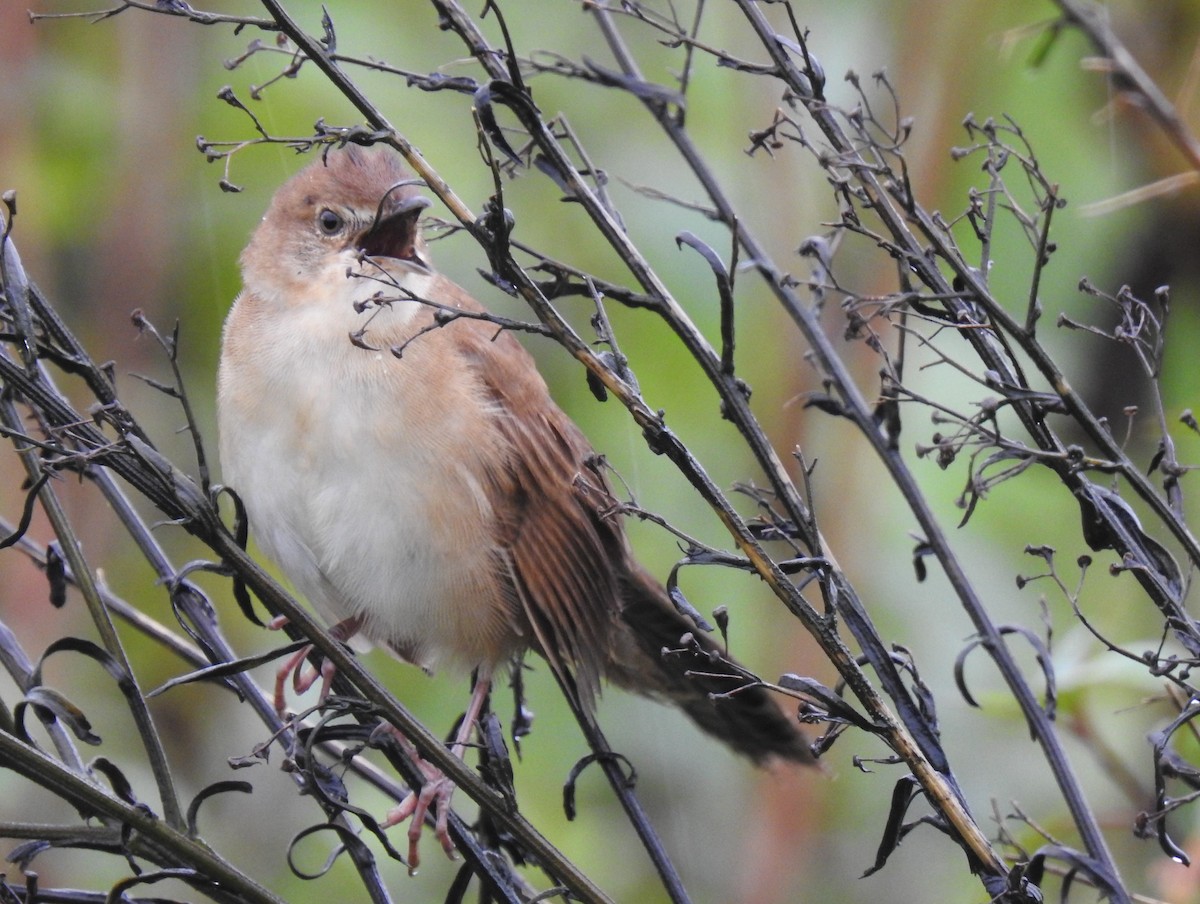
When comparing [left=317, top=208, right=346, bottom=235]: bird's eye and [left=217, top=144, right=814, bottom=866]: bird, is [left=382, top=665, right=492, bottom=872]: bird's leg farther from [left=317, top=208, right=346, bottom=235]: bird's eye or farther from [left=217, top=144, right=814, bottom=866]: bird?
[left=317, top=208, right=346, bottom=235]: bird's eye

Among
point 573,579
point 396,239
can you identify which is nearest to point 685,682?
point 573,579

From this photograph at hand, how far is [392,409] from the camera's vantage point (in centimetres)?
250

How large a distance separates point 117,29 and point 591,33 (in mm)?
1392

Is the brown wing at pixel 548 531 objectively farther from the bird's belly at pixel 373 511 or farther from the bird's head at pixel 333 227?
the bird's head at pixel 333 227

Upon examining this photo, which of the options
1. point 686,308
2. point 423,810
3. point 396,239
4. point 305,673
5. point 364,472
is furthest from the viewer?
point 686,308

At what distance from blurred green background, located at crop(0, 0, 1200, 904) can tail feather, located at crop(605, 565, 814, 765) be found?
0.61m

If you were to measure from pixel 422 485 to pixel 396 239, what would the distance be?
558mm

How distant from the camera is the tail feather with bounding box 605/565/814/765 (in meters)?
2.45

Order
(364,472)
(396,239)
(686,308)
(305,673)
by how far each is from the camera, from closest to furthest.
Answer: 1. (364,472)
2. (305,673)
3. (396,239)
4. (686,308)

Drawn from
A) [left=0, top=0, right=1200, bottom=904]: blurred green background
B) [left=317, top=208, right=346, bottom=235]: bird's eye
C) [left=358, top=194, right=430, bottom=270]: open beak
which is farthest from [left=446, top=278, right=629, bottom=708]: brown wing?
[left=0, top=0, right=1200, bottom=904]: blurred green background

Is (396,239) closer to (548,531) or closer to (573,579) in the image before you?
(548,531)

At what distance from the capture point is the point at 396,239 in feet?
9.05

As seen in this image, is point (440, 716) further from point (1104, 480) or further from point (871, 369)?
point (1104, 480)

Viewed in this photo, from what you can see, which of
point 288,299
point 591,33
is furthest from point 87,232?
point 591,33
